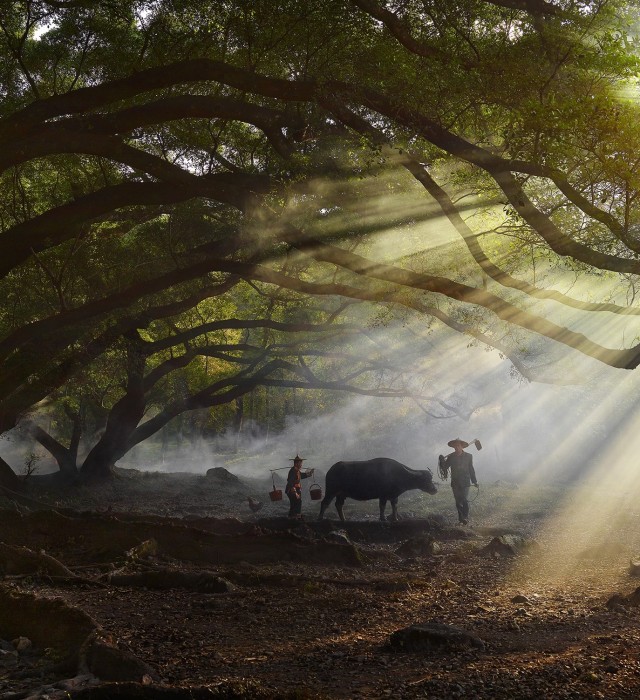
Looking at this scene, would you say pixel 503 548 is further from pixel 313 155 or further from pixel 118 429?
pixel 118 429

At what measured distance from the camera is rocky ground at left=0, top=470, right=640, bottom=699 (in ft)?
15.7

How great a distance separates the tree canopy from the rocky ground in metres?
3.27

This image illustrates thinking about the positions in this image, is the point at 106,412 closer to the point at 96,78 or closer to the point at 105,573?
the point at 96,78

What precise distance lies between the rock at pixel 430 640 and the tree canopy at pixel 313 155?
3.93 m

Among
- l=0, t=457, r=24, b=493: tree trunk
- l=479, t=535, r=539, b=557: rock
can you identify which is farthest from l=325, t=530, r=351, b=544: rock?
l=0, t=457, r=24, b=493: tree trunk

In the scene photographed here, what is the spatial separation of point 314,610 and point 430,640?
6.38 feet

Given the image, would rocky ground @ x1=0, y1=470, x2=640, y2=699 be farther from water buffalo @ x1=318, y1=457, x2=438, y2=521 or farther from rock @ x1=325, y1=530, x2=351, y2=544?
water buffalo @ x1=318, y1=457, x2=438, y2=521

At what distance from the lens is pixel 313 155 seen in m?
11.7

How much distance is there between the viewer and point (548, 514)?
18906 mm

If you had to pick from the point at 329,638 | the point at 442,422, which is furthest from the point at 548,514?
the point at 442,422

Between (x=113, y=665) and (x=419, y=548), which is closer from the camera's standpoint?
(x=113, y=665)

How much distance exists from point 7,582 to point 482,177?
28.0 feet

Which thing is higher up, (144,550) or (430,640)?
(144,550)

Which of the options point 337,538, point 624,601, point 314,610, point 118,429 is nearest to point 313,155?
point 337,538
